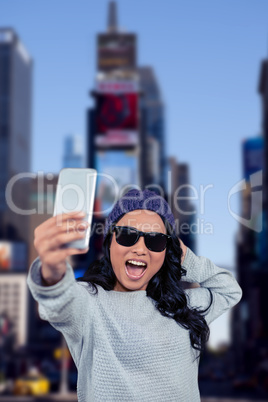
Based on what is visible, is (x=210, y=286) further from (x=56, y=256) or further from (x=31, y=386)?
(x=31, y=386)

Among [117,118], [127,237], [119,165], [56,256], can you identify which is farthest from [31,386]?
[117,118]

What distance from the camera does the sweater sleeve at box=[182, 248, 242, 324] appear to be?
3320 millimetres

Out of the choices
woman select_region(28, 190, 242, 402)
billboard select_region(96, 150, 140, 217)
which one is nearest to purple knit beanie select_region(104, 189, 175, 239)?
woman select_region(28, 190, 242, 402)

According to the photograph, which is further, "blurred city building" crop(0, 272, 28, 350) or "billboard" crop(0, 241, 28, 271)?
"billboard" crop(0, 241, 28, 271)

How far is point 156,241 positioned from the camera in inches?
124

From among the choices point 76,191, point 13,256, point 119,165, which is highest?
point 76,191

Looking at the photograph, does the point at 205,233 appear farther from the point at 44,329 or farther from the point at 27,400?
the point at 44,329

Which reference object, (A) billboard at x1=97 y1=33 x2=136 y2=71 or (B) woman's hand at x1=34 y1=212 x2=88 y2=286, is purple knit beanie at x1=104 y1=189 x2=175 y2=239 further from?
(A) billboard at x1=97 y1=33 x2=136 y2=71

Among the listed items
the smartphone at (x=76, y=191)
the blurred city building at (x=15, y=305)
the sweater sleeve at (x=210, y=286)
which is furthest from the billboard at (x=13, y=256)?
the smartphone at (x=76, y=191)

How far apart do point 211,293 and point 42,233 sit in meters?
1.42

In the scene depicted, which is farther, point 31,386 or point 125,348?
point 31,386

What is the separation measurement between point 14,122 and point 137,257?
437 feet

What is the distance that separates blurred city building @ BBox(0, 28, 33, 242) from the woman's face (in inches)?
4340

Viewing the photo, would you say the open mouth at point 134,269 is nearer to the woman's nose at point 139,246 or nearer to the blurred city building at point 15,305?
the woman's nose at point 139,246
